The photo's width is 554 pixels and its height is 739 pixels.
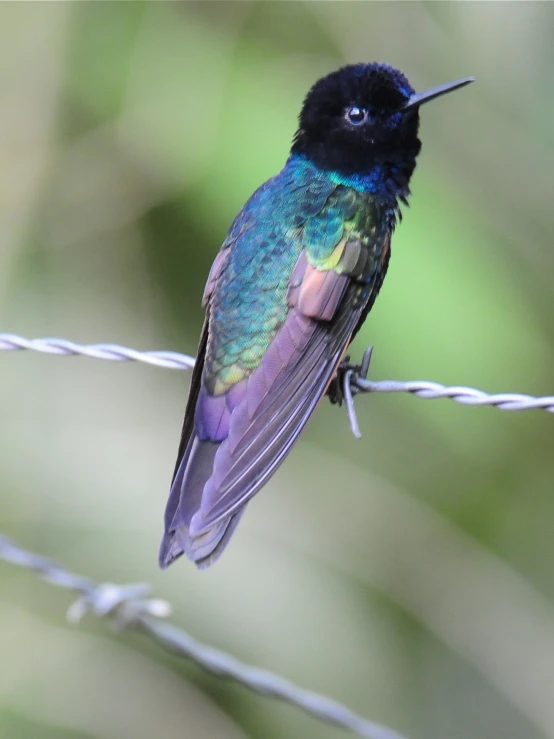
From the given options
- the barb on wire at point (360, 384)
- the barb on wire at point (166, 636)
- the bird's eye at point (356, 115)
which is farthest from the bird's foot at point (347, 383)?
the bird's eye at point (356, 115)

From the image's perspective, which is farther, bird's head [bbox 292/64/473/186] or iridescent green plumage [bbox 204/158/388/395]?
bird's head [bbox 292/64/473/186]

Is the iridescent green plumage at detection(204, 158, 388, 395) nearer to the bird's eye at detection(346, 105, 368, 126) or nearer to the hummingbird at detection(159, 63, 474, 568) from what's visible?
the hummingbird at detection(159, 63, 474, 568)

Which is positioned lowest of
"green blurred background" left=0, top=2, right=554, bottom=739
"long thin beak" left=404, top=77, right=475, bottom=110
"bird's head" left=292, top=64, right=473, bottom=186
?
"green blurred background" left=0, top=2, right=554, bottom=739

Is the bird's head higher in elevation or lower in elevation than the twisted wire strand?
higher

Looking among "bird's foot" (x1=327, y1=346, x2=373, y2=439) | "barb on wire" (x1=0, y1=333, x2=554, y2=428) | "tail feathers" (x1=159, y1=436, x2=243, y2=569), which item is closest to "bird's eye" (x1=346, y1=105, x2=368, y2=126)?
"bird's foot" (x1=327, y1=346, x2=373, y2=439)

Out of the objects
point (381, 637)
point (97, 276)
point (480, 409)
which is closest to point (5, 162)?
point (97, 276)

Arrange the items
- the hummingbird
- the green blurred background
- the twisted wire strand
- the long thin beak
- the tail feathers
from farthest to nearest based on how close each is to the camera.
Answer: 1. the green blurred background
2. the long thin beak
3. the hummingbird
4. the tail feathers
5. the twisted wire strand

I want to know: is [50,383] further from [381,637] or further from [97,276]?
[381,637]

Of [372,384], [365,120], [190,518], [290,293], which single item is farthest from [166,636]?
[365,120]
